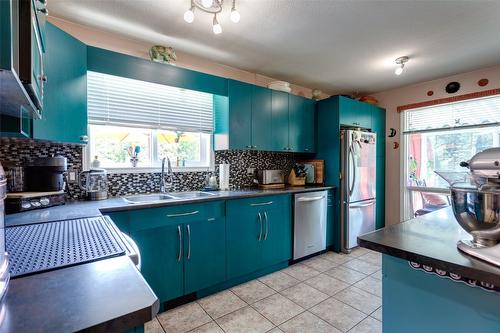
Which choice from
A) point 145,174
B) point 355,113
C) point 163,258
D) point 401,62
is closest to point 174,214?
point 163,258

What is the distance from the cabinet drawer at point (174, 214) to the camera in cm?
177

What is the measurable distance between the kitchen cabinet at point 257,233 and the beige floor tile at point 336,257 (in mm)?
611

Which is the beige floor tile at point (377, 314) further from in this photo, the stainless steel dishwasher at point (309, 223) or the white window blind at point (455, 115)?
the white window blind at point (455, 115)

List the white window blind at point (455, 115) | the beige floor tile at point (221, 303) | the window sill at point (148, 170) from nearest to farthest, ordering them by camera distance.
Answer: the beige floor tile at point (221, 303) → the window sill at point (148, 170) → the white window blind at point (455, 115)

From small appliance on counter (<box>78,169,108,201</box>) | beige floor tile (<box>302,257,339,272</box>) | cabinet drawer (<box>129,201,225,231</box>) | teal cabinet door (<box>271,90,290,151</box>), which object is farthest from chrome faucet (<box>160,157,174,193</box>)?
beige floor tile (<box>302,257,339,272</box>)

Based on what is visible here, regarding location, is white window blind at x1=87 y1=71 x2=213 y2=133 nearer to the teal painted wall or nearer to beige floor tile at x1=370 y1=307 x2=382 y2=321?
the teal painted wall

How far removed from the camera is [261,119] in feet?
9.55

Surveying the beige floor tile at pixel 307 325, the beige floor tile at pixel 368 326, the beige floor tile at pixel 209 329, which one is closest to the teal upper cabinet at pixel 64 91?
the beige floor tile at pixel 209 329

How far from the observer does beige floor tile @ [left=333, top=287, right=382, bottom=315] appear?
1.97 m

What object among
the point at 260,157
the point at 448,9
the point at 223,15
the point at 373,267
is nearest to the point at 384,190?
the point at 373,267

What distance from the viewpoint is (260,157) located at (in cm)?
330

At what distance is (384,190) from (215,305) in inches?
130

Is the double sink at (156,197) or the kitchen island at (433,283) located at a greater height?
the double sink at (156,197)

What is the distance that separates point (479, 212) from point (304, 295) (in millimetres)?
1674
